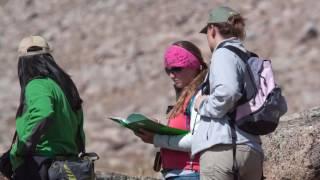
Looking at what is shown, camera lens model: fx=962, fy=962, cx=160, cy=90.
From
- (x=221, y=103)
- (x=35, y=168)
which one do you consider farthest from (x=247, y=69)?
(x=35, y=168)

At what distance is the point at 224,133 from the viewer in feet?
17.2

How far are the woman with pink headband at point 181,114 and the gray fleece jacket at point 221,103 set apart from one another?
25 centimetres

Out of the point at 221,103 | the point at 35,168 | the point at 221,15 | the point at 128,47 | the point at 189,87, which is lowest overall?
the point at 35,168

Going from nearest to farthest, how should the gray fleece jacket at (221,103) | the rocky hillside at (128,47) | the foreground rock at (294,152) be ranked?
the gray fleece jacket at (221,103) < the foreground rock at (294,152) < the rocky hillside at (128,47)

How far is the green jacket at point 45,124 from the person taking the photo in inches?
218

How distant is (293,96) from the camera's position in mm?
17828

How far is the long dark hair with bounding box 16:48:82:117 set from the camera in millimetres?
5750

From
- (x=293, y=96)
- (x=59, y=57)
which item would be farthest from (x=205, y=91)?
(x=59, y=57)

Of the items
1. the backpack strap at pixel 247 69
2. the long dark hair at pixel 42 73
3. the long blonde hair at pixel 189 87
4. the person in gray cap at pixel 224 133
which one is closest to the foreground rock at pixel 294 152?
the long blonde hair at pixel 189 87

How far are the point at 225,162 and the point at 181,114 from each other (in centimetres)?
56

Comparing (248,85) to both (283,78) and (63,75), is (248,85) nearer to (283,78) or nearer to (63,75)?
(63,75)

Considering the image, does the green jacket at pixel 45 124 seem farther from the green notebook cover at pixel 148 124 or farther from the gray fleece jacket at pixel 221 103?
the gray fleece jacket at pixel 221 103

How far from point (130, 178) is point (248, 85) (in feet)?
8.34

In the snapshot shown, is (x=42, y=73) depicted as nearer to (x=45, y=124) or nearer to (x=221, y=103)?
(x=45, y=124)
